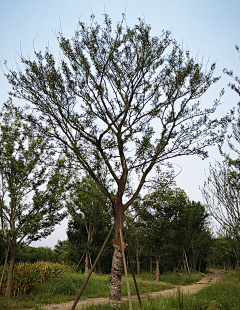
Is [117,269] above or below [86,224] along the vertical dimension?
below

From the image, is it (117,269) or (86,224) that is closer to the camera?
(117,269)

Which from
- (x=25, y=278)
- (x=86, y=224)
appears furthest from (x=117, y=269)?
(x=86, y=224)

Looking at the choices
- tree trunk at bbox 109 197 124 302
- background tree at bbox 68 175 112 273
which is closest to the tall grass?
tree trunk at bbox 109 197 124 302

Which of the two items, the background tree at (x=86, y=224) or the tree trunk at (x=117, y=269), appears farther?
the background tree at (x=86, y=224)

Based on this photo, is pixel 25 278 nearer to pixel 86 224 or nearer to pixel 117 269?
pixel 117 269

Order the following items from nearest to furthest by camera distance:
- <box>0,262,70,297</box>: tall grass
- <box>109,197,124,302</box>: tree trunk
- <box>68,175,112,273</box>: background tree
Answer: <box>109,197,124,302</box>: tree trunk, <box>0,262,70,297</box>: tall grass, <box>68,175,112,273</box>: background tree

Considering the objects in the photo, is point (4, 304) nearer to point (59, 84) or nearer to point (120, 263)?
point (120, 263)

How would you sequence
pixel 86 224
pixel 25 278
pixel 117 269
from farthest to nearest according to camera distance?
pixel 86 224 → pixel 25 278 → pixel 117 269

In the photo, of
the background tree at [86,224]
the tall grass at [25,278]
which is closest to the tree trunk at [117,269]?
the tall grass at [25,278]

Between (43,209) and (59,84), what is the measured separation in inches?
230

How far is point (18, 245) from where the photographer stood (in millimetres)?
10375

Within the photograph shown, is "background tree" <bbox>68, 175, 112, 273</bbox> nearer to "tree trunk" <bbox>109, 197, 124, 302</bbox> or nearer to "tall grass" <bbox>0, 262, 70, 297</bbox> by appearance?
"tall grass" <bbox>0, 262, 70, 297</bbox>

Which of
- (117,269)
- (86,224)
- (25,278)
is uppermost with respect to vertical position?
(86,224)

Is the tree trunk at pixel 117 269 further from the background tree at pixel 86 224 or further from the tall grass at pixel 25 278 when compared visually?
the background tree at pixel 86 224
